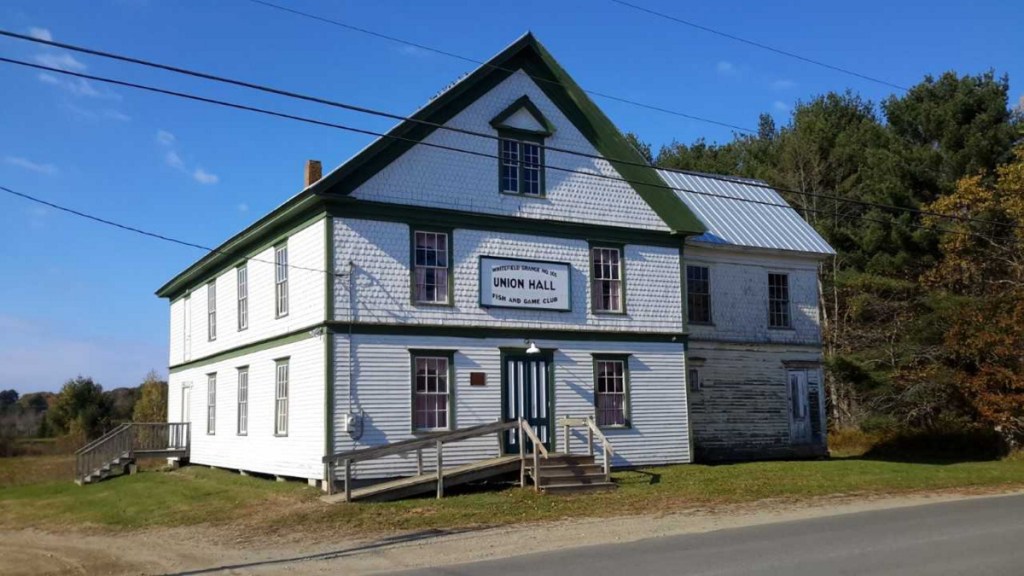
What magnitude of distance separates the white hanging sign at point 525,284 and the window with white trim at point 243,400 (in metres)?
7.21

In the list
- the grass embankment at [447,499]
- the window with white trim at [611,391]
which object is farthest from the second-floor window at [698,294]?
the grass embankment at [447,499]

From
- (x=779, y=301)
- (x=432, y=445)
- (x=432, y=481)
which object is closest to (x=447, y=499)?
(x=432, y=481)

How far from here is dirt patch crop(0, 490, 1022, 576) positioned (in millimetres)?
12625

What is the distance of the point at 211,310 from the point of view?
27.9m

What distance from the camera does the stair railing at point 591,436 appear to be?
1966cm

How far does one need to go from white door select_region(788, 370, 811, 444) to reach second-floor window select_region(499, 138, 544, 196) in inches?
419

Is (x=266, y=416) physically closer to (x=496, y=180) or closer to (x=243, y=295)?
(x=243, y=295)

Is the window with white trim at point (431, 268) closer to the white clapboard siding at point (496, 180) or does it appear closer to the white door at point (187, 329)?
the white clapboard siding at point (496, 180)

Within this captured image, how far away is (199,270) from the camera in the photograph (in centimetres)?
2869

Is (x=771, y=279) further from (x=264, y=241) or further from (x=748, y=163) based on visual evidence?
(x=748, y=163)

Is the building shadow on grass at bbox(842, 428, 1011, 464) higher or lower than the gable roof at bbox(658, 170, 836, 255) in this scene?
lower

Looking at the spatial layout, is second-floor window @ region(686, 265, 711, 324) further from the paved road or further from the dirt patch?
the paved road

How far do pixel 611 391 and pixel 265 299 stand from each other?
8.69 m

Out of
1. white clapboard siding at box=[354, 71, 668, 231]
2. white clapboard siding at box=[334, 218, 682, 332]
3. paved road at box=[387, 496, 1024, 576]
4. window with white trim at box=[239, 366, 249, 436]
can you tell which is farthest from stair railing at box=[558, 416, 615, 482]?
window with white trim at box=[239, 366, 249, 436]
